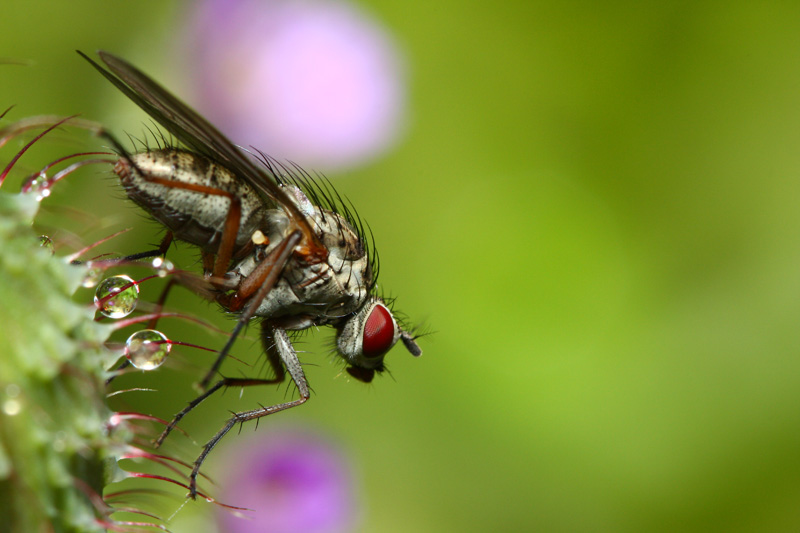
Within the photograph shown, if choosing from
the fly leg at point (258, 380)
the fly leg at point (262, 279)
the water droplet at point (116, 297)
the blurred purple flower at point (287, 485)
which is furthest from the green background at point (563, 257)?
the water droplet at point (116, 297)

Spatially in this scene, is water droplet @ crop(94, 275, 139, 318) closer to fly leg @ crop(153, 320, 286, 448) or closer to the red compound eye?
fly leg @ crop(153, 320, 286, 448)

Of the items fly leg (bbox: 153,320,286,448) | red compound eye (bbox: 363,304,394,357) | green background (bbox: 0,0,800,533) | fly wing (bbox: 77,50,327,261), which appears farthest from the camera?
green background (bbox: 0,0,800,533)

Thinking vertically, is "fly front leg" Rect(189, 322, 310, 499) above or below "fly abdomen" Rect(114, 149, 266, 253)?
below

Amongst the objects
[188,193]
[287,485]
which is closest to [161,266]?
[188,193]

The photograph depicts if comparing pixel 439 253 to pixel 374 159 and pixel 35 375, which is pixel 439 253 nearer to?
pixel 374 159

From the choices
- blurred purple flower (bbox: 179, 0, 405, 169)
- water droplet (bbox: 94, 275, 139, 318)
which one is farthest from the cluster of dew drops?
blurred purple flower (bbox: 179, 0, 405, 169)

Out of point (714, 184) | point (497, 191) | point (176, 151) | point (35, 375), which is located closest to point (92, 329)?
point (35, 375)
